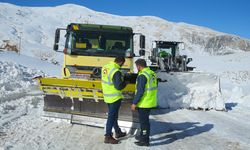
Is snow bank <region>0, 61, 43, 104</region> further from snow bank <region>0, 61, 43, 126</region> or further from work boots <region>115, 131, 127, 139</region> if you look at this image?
work boots <region>115, 131, 127, 139</region>

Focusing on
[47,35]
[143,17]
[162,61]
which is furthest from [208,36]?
[162,61]

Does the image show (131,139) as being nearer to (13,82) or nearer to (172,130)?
(172,130)

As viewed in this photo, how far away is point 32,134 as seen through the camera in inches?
268

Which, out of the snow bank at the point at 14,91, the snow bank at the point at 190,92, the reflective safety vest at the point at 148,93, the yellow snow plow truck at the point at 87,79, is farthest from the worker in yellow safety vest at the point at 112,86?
the snow bank at the point at 190,92

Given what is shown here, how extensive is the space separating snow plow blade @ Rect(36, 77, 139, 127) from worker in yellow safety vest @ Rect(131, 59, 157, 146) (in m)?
0.89

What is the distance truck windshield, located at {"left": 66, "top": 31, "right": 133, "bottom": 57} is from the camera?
9.59m

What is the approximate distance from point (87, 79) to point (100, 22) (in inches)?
2967

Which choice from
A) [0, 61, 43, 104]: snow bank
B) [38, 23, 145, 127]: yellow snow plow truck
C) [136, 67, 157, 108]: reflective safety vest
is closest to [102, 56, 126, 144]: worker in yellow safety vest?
[136, 67, 157, 108]: reflective safety vest

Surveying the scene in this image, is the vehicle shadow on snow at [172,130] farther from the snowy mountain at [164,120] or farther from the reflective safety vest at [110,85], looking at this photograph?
the reflective safety vest at [110,85]

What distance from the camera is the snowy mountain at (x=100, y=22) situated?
66.4 m

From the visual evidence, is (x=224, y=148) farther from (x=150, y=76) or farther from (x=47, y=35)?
(x=47, y=35)

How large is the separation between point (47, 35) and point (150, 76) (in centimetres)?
6206

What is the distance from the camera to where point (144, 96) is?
6465 millimetres

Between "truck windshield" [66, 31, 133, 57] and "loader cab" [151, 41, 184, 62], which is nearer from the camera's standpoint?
"truck windshield" [66, 31, 133, 57]
